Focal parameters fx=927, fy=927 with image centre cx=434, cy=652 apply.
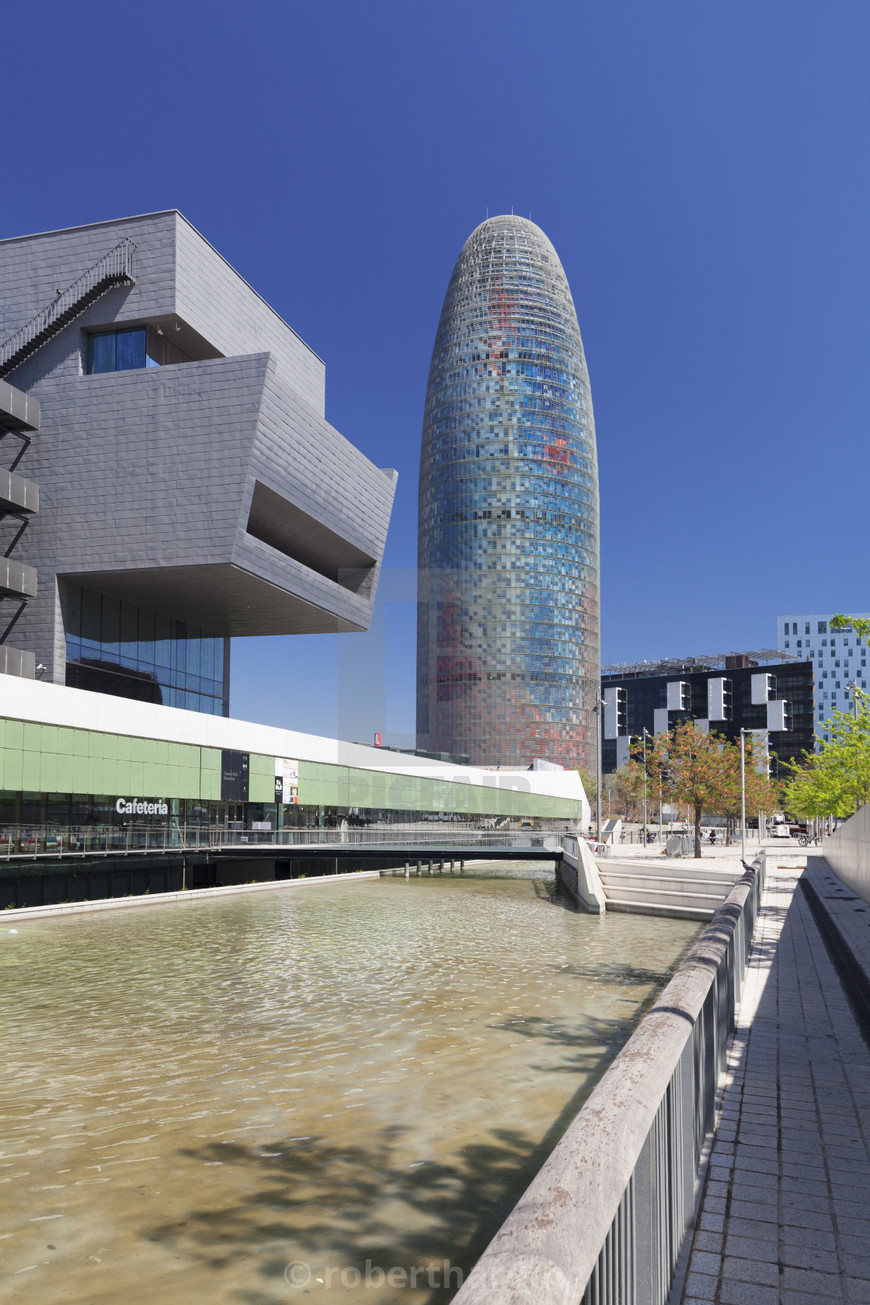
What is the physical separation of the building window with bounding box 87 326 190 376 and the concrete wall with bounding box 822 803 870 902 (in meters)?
36.7

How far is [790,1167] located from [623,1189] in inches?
143

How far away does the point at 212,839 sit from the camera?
39.5 m

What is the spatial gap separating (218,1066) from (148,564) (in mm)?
33690

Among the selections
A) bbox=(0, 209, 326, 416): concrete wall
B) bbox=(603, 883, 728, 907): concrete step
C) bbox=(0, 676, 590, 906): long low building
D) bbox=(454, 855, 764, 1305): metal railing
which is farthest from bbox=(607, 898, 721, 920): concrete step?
bbox=(0, 209, 326, 416): concrete wall

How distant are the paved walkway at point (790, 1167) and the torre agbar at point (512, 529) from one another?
152 m

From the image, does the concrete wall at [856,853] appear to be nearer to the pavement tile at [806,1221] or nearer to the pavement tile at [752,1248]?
the pavement tile at [806,1221]

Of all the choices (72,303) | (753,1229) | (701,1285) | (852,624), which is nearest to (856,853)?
(852,624)

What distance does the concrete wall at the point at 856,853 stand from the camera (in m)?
25.2

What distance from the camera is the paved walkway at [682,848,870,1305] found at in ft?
14.5

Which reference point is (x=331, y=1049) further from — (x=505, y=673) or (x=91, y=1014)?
(x=505, y=673)

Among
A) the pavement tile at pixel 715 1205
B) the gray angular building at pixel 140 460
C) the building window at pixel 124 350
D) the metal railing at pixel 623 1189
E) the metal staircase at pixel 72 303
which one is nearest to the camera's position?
the metal railing at pixel 623 1189

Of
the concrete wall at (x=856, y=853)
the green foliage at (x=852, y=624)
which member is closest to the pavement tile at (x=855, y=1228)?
the green foliage at (x=852, y=624)

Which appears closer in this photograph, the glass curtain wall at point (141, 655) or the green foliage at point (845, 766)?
the green foliage at point (845, 766)

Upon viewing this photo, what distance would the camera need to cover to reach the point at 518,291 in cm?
16912
